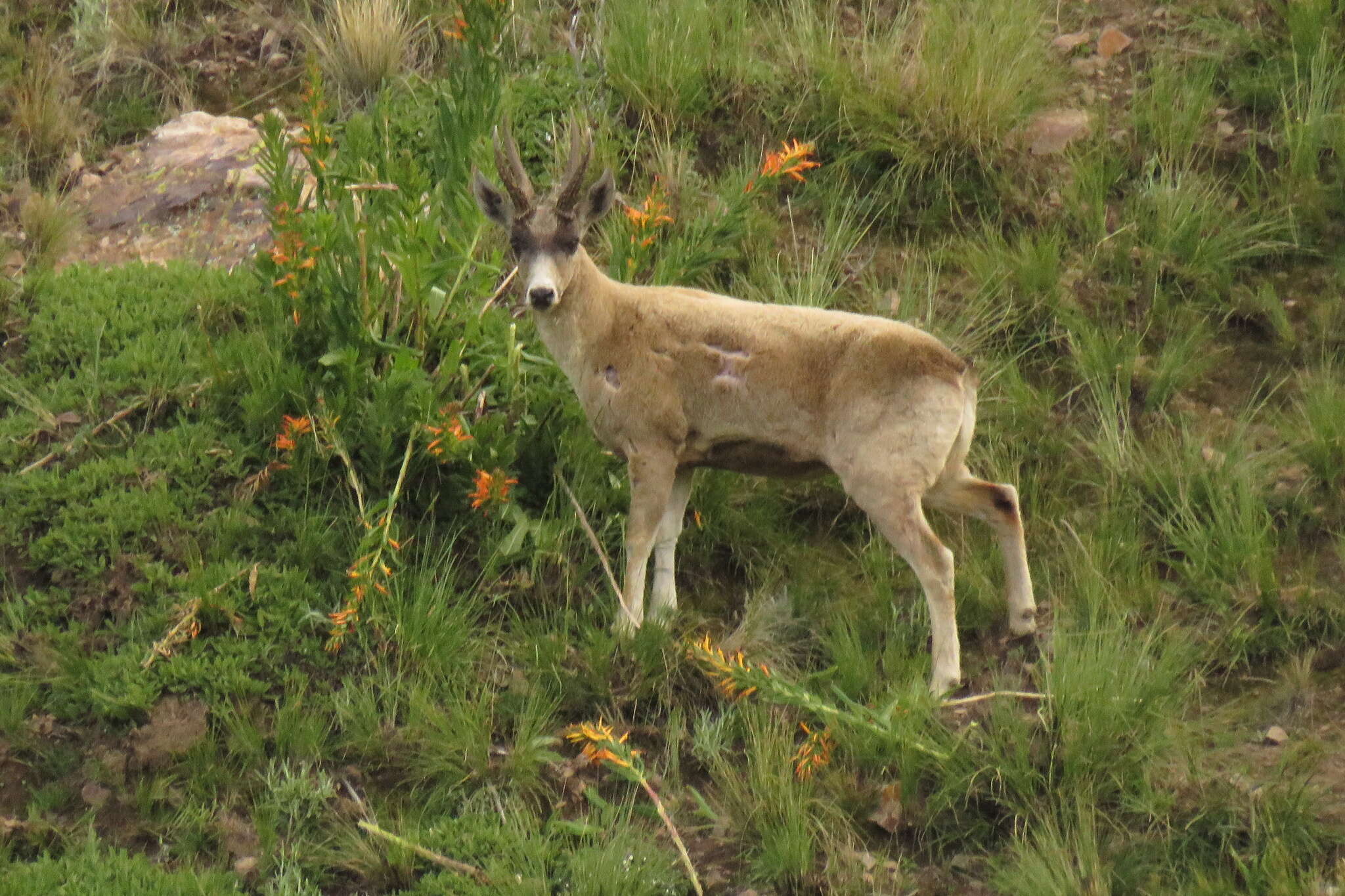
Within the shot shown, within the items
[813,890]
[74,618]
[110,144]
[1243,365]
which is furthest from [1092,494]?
[110,144]

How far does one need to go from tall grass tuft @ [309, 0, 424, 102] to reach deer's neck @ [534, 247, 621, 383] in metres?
3.74

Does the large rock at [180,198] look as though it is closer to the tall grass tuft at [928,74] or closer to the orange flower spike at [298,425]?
the orange flower spike at [298,425]

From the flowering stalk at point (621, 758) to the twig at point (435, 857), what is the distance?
0.68m

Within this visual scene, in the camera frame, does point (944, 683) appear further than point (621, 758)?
Yes

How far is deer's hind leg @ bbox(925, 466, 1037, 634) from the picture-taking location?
789 centimetres

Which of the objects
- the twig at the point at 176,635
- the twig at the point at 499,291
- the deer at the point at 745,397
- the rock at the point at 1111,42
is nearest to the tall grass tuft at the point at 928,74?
the rock at the point at 1111,42

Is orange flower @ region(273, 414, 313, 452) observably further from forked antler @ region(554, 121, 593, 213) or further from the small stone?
the small stone

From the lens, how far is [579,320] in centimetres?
807

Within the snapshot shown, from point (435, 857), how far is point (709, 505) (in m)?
2.49

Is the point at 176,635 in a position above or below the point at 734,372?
below

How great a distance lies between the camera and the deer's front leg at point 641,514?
7.93 m

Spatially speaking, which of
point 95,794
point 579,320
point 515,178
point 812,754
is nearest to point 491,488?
point 579,320

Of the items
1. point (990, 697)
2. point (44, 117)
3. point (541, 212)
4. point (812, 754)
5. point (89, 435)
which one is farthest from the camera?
point (44, 117)

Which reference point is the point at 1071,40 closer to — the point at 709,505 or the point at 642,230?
the point at 642,230
